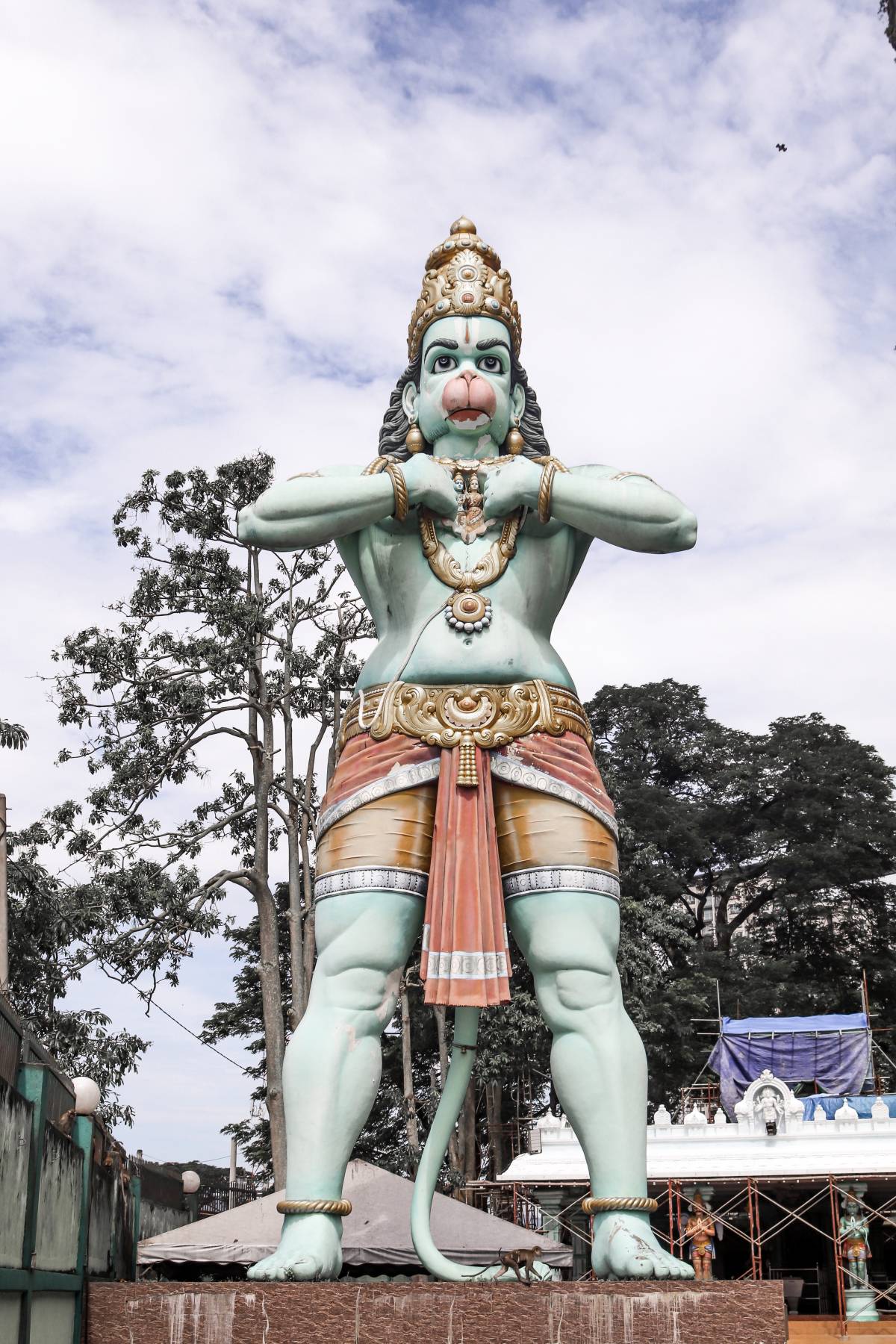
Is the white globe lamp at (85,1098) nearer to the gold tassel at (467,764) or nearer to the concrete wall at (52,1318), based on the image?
the concrete wall at (52,1318)

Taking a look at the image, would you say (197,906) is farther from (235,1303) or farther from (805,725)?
(805,725)

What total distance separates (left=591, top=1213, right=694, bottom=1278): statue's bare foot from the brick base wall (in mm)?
165

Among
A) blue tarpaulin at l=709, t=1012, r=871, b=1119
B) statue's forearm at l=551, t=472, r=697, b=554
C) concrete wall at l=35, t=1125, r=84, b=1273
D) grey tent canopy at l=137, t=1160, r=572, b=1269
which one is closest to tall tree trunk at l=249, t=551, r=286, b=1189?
grey tent canopy at l=137, t=1160, r=572, b=1269

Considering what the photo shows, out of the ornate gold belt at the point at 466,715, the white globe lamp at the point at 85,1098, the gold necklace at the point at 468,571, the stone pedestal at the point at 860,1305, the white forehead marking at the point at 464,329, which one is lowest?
the stone pedestal at the point at 860,1305

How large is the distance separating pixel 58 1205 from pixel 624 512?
310 cm

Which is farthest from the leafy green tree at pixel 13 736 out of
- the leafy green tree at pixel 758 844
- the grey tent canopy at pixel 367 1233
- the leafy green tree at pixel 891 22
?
the leafy green tree at pixel 758 844

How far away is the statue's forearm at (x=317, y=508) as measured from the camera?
5.18 metres

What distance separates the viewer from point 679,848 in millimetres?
34906

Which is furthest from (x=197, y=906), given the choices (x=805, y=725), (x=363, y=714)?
(x=805, y=725)

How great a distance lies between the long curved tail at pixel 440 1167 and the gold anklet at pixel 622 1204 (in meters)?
0.34

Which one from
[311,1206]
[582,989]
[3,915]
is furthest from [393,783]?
[3,915]

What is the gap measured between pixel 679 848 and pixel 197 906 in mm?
19161

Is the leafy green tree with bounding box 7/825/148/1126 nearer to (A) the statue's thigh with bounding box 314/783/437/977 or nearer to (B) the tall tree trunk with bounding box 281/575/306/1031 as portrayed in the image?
(B) the tall tree trunk with bounding box 281/575/306/1031

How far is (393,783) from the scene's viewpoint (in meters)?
5.11
